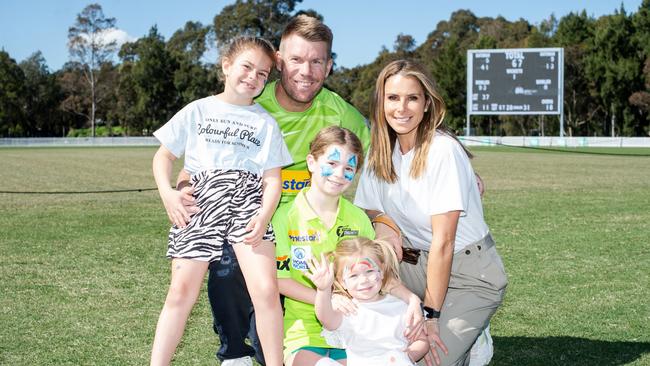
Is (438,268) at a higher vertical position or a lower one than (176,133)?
lower

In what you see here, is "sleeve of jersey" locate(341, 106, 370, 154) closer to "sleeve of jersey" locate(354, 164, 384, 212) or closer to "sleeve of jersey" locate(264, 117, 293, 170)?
"sleeve of jersey" locate(354, 164, 384, 212)

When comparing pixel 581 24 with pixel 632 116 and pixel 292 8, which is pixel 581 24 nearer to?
pixel 632 116

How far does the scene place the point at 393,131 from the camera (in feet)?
13.3

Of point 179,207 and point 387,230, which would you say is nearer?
point 179,207

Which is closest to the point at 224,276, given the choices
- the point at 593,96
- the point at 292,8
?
the point at 292,8

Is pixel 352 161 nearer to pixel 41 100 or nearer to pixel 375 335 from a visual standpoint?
pixel 375 335

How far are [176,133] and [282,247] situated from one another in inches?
31.6

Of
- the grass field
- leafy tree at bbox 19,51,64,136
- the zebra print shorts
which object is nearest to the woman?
the zebra print shorts

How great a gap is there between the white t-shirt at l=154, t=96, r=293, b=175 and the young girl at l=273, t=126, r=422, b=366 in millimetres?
254

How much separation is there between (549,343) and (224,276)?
7.33ft

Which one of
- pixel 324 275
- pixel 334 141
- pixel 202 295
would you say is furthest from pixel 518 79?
pixel 324 275

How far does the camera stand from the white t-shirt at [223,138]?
3787 mm

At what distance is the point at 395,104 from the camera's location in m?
3.82

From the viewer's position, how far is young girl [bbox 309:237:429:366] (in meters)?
3.35
